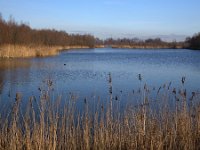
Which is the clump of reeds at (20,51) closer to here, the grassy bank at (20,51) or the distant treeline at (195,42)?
the grassy bank at (20,51)

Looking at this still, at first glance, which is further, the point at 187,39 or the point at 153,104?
the point at 187,39

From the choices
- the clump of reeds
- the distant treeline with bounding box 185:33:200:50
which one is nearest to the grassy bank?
the clump of reeds

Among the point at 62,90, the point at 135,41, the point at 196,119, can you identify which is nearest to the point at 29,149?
the point at 196,119

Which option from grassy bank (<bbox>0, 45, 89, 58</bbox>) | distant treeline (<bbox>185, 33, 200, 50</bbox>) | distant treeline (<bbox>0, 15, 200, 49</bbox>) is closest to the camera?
grassy bank (<bbox>0, 45, 89, 58</bbox>)

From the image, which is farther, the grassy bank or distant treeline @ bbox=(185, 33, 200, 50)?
distant treeline @ bbox=(185, 33, 200, 50)

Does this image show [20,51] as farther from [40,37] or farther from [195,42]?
[195,42]

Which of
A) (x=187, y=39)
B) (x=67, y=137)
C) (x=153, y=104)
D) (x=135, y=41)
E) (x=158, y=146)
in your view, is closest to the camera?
(x=158, y=146)

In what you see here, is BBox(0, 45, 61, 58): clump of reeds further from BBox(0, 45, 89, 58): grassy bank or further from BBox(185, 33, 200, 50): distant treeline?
BBox(185, 33, 200, 50): distant treeline

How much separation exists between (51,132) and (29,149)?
410mm

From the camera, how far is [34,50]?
111 ft

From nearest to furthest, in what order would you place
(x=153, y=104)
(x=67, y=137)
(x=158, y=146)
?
(x=158, y=146) < (x=67, y=137) < (x=153, y=104)


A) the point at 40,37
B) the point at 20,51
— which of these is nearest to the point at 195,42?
the point at 40,37

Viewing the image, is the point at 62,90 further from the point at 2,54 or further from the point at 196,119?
the point at 2,54

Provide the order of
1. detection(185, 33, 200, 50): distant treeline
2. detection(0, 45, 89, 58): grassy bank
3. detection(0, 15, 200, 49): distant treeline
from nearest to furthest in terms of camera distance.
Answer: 1. detection(0, 45, 89, 58): grassy bank
2. detection(0, 15, 200, 49): distant treeline
3. detection(185, 33, 200, 50): distant treeline
